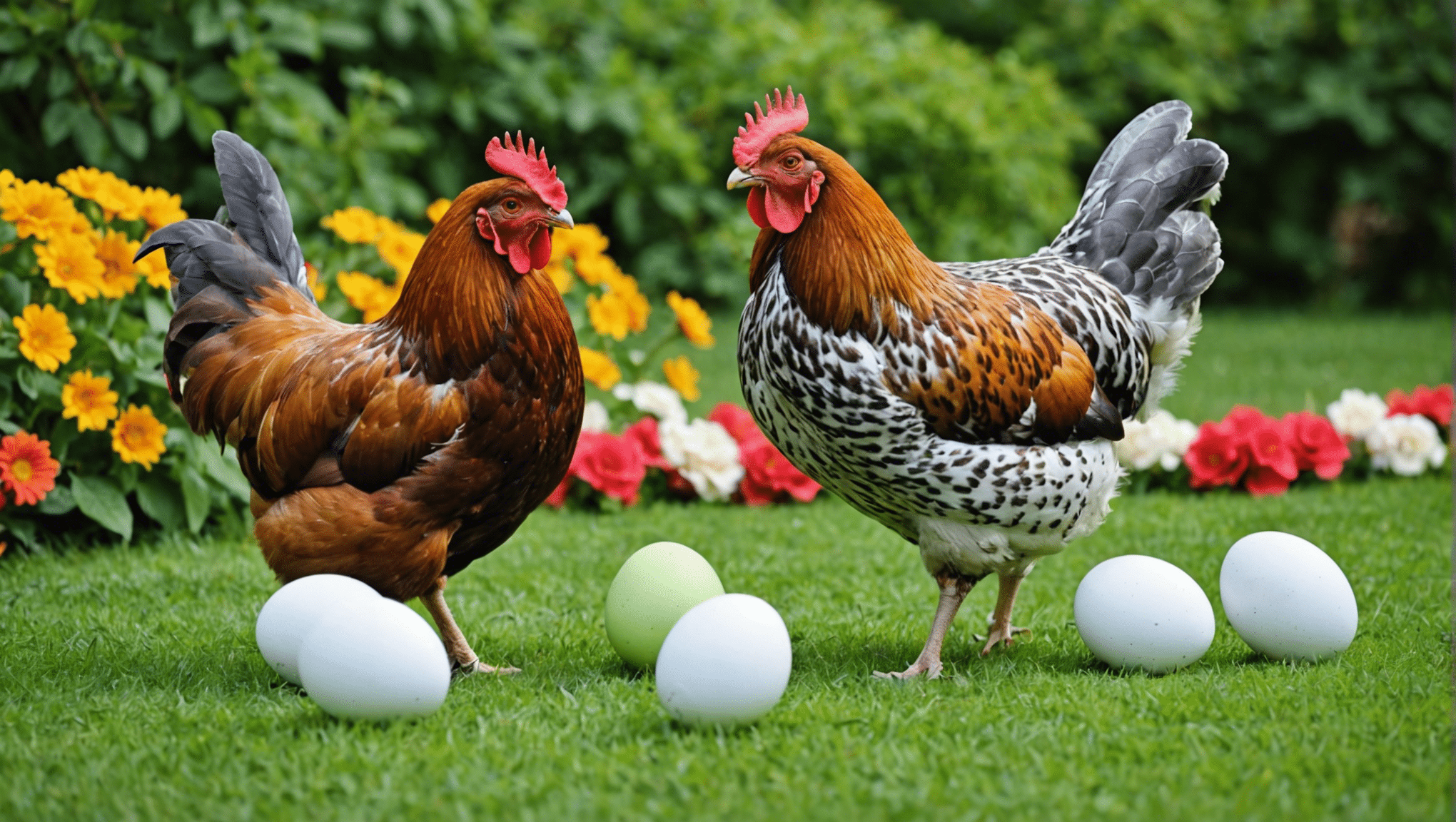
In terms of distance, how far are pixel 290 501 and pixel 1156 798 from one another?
2.43m

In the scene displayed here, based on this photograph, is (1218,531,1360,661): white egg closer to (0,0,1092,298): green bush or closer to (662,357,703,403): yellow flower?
(662,357,703,403): yellow flower

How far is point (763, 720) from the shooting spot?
3.28 metres

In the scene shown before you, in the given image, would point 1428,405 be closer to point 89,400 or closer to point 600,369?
point 600,369

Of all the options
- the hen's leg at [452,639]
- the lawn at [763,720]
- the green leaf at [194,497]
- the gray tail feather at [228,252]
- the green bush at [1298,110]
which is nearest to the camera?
the lawn at [763,720]

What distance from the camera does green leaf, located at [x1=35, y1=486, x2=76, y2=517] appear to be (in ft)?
16.1

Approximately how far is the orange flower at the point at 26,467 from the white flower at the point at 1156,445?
470 centimetres

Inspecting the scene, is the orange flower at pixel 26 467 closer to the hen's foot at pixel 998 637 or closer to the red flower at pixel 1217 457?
the hen's foot at pixel 998 637

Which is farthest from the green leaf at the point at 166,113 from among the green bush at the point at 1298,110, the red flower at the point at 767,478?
the green bush at the point at 1298,110

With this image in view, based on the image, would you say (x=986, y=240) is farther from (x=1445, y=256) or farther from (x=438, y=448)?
(x=438, y=448)

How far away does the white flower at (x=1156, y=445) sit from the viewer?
20.5 ft

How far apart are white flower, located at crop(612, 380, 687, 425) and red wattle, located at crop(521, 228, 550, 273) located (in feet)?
8.69

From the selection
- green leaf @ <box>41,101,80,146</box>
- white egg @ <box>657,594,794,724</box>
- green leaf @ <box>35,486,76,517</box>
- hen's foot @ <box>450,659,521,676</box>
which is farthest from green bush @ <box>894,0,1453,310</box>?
white egg @ <box>657,594,794,724</box>

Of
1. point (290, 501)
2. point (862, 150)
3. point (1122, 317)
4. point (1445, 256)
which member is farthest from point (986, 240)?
point (290, 501)

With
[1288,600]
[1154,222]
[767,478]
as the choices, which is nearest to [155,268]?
[767,478]
